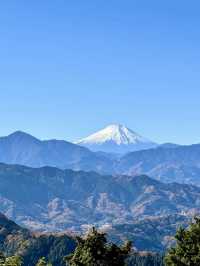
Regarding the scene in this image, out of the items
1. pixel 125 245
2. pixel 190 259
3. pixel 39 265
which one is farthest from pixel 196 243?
pixel 39 265

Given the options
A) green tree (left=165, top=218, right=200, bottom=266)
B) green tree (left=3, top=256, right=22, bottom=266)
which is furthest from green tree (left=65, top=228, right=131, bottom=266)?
green tree (left=165, top=218, right=200, bottom=266)

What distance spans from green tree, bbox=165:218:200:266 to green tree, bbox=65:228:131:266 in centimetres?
1408

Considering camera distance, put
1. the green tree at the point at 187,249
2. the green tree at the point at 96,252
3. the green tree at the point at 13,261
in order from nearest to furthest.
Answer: the green tree at the point at 13,261 → the green tree at the point at 96,252 → the green tree at the point at 187,249

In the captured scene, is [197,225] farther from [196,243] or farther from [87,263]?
[87,263]

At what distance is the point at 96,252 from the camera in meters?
52.2

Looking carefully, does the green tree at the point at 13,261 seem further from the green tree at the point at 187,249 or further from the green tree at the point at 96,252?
the green tree at the point at 187,249

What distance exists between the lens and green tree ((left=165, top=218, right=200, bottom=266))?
65.6 metres

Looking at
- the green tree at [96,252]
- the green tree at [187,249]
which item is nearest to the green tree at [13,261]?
the green tree at [96,252]

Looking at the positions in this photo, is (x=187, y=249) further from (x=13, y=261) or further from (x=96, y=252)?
(x=13, y=261)

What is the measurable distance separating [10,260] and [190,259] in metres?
29.1

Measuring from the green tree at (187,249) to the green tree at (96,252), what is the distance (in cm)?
1408

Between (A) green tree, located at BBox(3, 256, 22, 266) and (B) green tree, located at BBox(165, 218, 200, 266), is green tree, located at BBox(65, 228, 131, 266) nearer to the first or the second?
(A) green tree, located at BBox(3, 256, 22, 266)

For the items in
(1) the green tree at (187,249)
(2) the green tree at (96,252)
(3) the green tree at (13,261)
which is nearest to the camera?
(3) the green tree at (13,261)

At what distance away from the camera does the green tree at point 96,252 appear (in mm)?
52062
